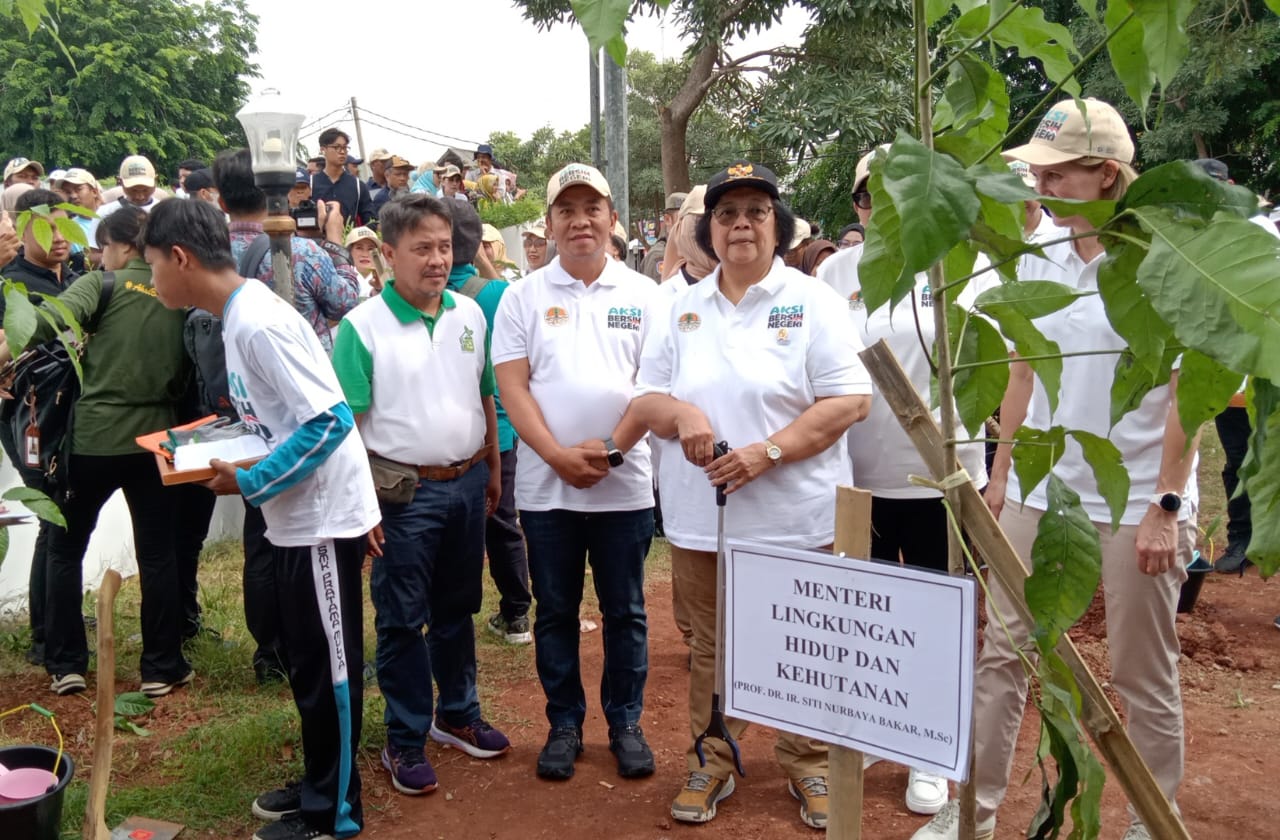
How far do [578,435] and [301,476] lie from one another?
1.00 meters

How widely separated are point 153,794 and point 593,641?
220 centimetres

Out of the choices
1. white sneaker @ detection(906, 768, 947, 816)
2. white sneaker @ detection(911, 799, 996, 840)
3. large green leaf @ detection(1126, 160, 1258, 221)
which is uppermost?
large green leaf @ detection(1126, 160, 1258, 221)

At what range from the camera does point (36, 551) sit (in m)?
4.72

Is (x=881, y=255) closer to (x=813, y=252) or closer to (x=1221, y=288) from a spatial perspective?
(x=1221, y=288)

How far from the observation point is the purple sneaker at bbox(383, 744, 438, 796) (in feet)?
12.2

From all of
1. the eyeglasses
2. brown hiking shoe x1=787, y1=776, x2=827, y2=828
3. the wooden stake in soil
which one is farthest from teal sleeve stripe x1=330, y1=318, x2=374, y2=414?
brown hiking shoe x1=787, y1=776, x2=827, y2=828

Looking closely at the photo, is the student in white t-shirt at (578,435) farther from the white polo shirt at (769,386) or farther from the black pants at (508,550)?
the black pants at (508,550)

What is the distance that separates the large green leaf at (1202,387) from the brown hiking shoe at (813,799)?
7.90 ft

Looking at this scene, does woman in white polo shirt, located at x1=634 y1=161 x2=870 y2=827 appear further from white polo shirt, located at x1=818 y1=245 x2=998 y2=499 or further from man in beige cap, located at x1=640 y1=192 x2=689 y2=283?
man in beige cap, located at x1=640 y1=192 x2=689 y2=283

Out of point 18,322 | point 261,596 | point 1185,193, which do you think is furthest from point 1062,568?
point 261,596

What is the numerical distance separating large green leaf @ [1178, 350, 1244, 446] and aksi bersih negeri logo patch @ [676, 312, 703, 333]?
220cm

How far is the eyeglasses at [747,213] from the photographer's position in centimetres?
340

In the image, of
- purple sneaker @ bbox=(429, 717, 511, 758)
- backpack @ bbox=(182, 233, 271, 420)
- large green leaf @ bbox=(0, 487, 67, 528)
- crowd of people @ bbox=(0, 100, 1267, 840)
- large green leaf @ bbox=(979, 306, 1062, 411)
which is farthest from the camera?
backpack @ bbox=(182, 233, 271, 420)

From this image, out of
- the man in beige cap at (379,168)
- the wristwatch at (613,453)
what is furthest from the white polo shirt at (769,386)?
the man in beige cap at (379,168)
